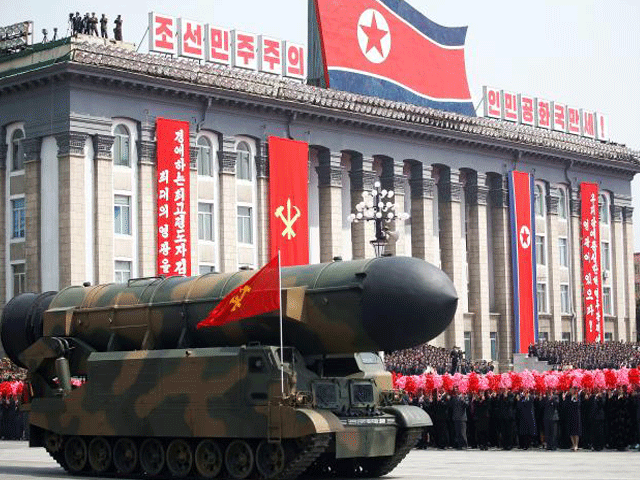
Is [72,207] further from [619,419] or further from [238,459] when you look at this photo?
[238,459]

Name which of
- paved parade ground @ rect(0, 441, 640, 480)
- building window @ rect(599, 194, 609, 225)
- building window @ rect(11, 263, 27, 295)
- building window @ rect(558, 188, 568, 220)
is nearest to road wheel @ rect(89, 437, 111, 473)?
paved parade ground @ rect(0, 441, 640, 480)

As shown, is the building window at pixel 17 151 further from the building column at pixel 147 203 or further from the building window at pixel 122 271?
the building window at pixel 122 271

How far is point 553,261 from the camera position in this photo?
7244 centimetres

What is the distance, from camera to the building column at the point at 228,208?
56188 millimetres

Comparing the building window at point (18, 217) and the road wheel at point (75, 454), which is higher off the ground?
the building window at point (18, 217)

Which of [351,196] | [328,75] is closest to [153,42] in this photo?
[328,75]

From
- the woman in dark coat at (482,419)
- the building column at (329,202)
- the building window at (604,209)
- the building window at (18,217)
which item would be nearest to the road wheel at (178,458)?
the woman in dark coat at (482,419)

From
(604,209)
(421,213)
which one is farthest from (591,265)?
(421,213)

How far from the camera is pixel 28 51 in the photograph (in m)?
52.8

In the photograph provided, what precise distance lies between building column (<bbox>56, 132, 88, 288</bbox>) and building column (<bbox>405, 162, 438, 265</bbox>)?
63.2 ft

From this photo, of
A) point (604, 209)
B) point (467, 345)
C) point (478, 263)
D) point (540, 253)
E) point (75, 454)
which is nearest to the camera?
point (75, 454)

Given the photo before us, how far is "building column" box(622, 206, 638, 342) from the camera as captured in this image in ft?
260

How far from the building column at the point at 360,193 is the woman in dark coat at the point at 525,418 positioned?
102 ft

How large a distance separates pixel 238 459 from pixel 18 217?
109 feet
